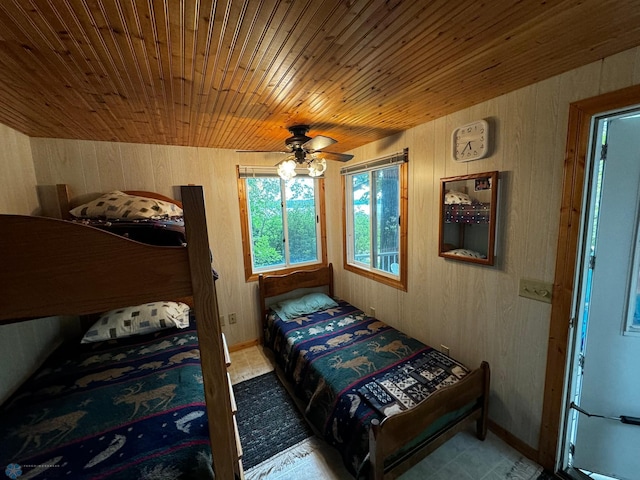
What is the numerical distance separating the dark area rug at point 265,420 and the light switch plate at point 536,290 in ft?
5.89

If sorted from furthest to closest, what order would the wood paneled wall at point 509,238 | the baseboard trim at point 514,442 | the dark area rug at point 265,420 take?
the dark area rug at point 265,420, the baseboard trim at point 514,442, the wood paneled wall at point 509,238

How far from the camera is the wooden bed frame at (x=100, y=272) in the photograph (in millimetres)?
607

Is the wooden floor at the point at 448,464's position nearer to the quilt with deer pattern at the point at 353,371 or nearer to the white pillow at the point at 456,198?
the quilt with deer pattern at the point at 353,371

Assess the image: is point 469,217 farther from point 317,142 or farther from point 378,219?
point 317,142

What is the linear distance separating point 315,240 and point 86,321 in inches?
97.0

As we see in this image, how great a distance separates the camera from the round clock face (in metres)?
1.71

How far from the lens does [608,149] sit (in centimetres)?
134

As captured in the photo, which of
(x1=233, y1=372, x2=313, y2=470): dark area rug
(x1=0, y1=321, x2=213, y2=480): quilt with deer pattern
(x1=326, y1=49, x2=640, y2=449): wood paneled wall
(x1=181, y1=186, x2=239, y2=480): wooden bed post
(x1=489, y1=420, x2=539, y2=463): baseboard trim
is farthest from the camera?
(x1=233, y1=372, x2=313, y2=470): dark area rug

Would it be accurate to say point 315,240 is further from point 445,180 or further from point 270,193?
point 445,180

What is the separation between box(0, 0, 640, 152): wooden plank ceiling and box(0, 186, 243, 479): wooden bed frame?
736mm

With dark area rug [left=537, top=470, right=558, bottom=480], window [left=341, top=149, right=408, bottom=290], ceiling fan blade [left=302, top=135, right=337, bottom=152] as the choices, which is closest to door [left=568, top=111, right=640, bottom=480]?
dark area rug [left=537, top=470, right=558, bottom=480]

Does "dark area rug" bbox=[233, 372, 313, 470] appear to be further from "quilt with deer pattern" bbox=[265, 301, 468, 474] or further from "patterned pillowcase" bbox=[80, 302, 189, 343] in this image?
"patterned pillowcase" bbox=[80, 302, 189, 343]

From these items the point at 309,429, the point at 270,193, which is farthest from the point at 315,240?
the point at 309,429

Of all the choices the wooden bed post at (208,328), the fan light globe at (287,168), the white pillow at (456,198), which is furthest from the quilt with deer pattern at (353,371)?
the fan light globe at (287,168)
